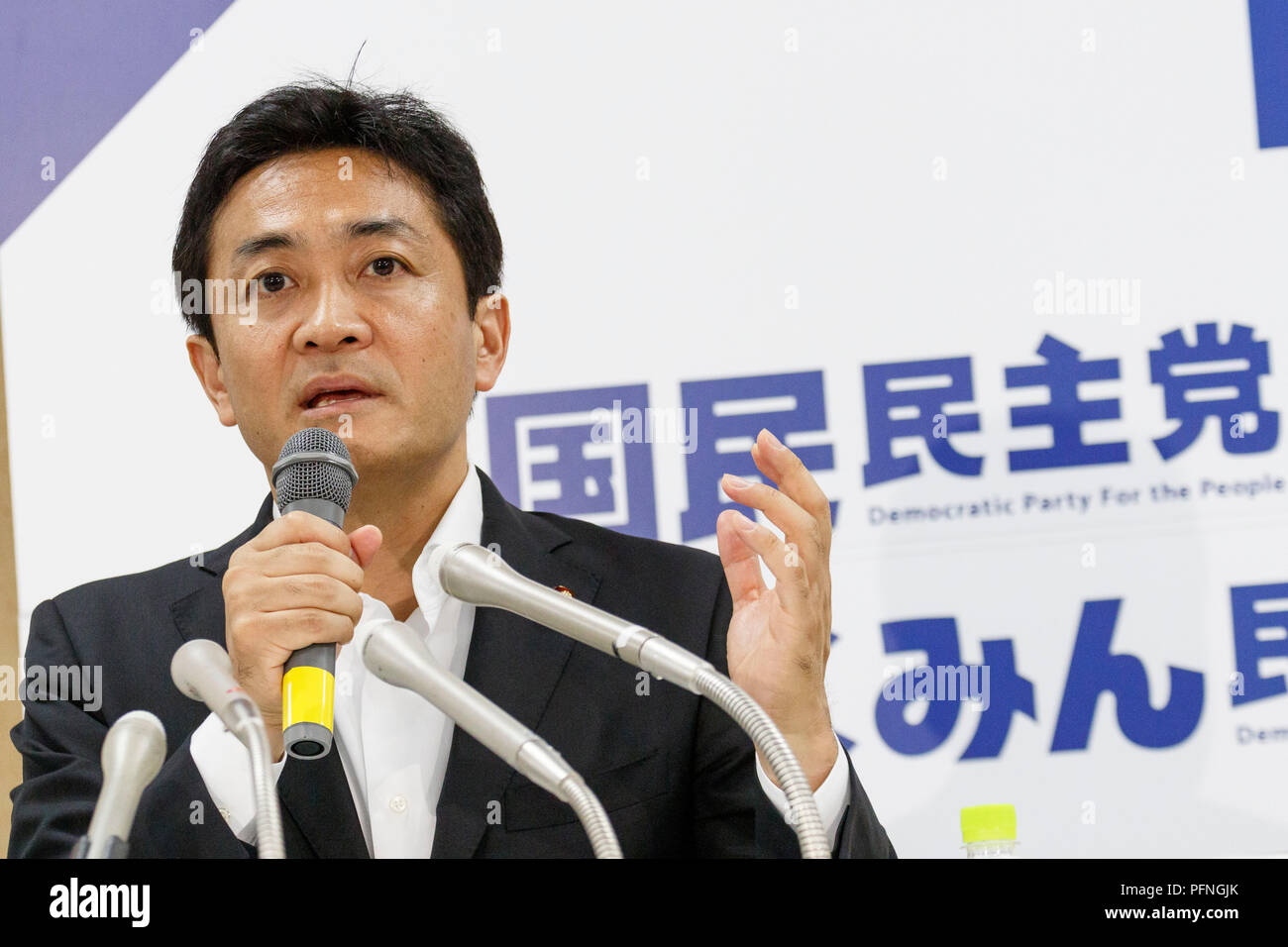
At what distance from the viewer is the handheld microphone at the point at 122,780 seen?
934mm

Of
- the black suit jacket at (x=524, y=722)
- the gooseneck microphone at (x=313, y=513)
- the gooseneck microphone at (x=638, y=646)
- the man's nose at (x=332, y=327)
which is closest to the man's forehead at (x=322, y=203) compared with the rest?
the man's nose at (x=332, y=327)

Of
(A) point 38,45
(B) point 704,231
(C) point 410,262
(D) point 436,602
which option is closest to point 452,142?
(C) point 410,262

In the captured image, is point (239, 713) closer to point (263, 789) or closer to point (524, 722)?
point (263, 789)

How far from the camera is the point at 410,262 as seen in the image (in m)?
1.87

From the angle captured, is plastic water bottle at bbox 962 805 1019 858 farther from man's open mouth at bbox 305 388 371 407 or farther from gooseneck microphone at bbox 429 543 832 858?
Result: man's open mouth at bbox 305 388 371 407

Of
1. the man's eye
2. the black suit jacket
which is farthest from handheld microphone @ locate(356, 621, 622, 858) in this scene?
the man's eye

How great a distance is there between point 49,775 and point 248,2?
165 centimetres

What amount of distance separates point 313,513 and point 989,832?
3.62ft

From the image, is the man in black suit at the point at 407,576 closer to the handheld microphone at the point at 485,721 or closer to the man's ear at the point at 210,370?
the man's ear at the point at 210,370

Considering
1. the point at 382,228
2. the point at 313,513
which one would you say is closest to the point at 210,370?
the point at 382,228

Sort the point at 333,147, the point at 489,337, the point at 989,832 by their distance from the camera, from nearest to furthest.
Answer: the point at 989,832, the point at 333,147, the point at 489,337

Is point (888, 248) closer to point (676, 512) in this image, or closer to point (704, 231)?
point (704, 231)

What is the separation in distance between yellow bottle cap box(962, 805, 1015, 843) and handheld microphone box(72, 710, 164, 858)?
1.22 metres

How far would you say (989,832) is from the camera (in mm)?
1793
